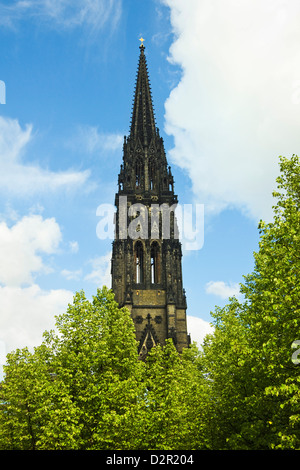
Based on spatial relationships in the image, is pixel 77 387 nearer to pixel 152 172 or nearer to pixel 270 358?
pixel 270 358

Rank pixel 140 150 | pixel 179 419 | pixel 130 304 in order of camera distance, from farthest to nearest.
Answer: pixel 140 150 < pixel 130 304 < pixel 179 419

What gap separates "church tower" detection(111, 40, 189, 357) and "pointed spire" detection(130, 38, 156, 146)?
24 centimetres

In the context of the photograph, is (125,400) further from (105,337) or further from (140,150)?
(140,150)

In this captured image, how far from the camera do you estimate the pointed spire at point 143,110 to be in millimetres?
65062

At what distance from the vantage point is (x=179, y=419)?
18.6 metres

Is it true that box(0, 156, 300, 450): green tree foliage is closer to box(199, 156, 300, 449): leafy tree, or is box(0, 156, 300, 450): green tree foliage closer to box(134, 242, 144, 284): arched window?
box(199, 156, 300, 449): leafy tree

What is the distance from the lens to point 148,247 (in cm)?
5431

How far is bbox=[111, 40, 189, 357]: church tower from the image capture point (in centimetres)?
4997

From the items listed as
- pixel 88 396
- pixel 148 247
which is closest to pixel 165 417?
pixel 88 396

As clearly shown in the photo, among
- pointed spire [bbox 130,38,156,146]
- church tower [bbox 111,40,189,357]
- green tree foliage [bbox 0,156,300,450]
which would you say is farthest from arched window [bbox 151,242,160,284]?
green tree foliage [bbox 0,156,300,450]
